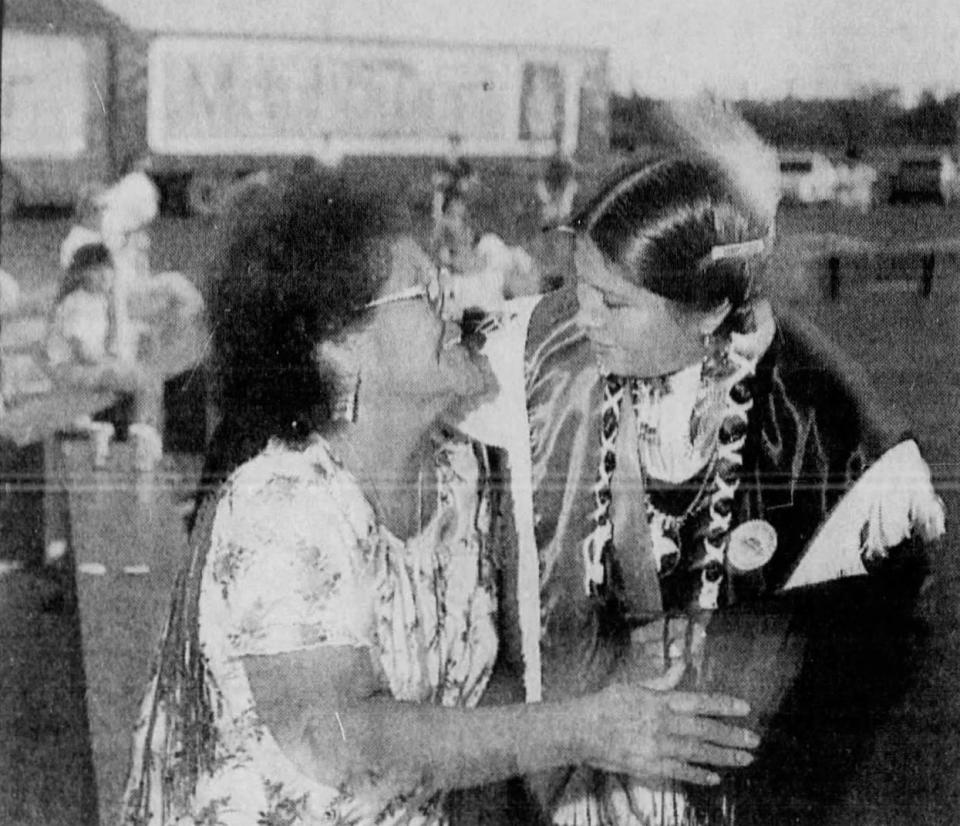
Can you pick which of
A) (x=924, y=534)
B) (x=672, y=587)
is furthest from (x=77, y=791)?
(x=924, y=534)

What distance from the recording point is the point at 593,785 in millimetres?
1682

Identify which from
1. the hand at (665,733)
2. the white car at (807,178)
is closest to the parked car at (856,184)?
the white car at (807,178)

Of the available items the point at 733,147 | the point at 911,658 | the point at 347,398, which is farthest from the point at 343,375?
the point at 911,658

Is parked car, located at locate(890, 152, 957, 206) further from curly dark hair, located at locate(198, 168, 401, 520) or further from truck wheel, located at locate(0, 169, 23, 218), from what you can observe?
truck wheel, located at locate(0, 169, 23, 218)

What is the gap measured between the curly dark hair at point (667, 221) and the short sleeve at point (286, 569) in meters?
0.46

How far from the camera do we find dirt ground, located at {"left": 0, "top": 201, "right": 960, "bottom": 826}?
1647mm

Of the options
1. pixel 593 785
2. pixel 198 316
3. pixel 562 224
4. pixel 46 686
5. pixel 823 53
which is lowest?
pixel 593 785

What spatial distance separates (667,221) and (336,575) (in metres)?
0.59

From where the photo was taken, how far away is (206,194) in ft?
5.31

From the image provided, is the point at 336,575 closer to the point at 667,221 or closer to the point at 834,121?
the point at 667,221

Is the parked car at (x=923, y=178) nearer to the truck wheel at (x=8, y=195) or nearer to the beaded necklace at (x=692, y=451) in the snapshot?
the beaded necklace at (x=692, y=451)

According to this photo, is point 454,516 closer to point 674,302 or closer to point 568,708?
point 568,708

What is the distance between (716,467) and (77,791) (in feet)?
2.94

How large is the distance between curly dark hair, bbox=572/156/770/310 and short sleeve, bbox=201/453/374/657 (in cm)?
46
